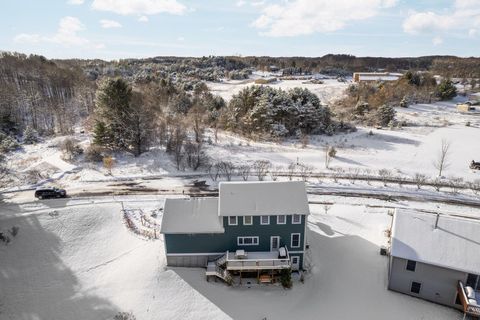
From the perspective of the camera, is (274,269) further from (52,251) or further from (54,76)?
(54,76)

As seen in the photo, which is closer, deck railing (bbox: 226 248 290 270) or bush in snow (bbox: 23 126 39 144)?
deck railing (bbox: 226 248 290 270)

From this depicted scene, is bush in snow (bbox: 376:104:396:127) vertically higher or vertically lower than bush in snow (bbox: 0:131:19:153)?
higher

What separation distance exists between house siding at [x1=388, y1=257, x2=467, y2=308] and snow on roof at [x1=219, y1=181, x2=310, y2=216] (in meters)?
6.97

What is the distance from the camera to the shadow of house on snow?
2106 centimetres

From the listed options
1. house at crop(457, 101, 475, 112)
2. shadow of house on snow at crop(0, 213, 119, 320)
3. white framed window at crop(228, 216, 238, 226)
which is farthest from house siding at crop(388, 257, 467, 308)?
house at crop(457, 101, 475, 112)

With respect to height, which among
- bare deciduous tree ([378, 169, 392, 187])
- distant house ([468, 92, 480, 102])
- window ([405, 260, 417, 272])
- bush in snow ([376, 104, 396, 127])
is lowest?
window ([405, 260, 417, 272])

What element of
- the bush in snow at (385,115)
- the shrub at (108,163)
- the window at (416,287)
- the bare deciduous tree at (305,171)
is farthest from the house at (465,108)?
the shrub at (108,163)

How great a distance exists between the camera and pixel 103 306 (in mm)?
21344

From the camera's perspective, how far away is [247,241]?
79.4 feet

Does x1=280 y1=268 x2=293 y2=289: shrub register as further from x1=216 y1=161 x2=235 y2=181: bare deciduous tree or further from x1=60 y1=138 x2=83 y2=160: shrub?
x1=60 y1=138 x2=83 y2=160: shrub

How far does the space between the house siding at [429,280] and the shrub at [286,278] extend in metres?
6.70

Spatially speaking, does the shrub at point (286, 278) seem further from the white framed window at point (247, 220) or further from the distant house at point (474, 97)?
the distant house at point (474, 97)

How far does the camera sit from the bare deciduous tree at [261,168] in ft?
129

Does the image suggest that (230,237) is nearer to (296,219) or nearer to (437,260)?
(296,219)
